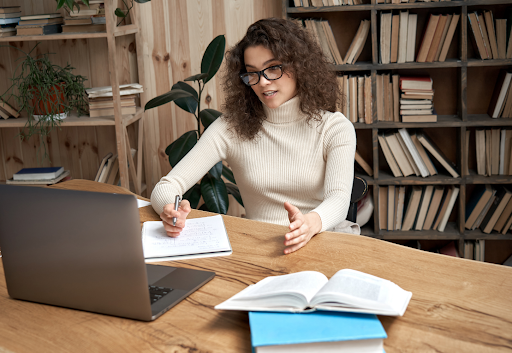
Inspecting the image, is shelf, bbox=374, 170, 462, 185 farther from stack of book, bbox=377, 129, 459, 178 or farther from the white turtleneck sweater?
the white turtleneck sweater

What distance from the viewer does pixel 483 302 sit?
958mm

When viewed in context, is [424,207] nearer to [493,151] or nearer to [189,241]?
[493,151]

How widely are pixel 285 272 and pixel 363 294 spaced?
0.27 m

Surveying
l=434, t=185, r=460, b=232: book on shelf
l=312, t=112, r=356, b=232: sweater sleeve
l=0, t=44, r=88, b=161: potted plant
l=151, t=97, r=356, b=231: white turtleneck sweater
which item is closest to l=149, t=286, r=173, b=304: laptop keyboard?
l=312, t=112, r=356, b=232: sweater sleeve

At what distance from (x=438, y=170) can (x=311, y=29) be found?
107 cm

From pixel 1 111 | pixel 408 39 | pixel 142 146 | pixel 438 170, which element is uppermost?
pixel 408 39

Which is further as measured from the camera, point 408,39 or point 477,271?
point 408,39

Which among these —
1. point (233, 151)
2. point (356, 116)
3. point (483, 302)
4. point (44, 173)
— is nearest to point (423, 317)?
point (483, 302)

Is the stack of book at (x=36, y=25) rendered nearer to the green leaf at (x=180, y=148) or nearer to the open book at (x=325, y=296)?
the green leaf at (x=180, y=148)

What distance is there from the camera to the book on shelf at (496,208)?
2.70 m

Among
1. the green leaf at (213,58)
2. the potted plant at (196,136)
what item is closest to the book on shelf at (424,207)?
the potted plant at (196,136)

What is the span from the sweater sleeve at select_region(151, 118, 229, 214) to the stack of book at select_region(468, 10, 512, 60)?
1.51 m

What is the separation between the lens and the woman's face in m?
1.72

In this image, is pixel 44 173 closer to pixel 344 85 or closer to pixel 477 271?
pixel 344 85
